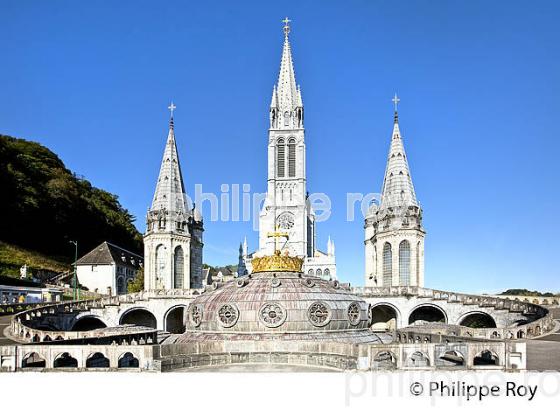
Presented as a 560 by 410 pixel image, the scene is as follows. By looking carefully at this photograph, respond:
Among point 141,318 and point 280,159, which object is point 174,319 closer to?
point 141,318

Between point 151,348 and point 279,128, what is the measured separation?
277 ft

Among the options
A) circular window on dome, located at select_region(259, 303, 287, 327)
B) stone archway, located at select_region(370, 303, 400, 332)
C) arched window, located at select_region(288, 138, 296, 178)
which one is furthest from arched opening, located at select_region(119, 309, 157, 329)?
arched window, located at select_region(288, 138, 296, 178)

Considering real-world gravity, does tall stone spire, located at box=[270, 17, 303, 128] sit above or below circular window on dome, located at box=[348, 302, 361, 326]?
above

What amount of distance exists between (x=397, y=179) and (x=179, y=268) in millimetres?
27272

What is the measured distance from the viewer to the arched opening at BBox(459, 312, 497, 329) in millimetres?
50375

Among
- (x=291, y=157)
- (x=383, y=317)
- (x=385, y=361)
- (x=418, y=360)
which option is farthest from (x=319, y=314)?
(x=291, y=157)

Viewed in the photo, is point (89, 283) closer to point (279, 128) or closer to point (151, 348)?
point (279, 128)

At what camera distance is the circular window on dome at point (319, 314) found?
76.8 ft

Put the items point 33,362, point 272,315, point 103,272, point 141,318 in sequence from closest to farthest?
1. point 33,362
2. point 272,315
3. point 141,318
4. point 103,272

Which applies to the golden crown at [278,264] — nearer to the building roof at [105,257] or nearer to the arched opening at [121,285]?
the building roof at [105,257]

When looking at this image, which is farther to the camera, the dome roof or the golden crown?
the golden crown

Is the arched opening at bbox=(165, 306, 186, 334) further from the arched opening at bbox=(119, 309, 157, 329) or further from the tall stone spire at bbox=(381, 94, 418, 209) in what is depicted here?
the tall stone spire at bbox=(381, 94, 418, 209)

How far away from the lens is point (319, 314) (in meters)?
23.6

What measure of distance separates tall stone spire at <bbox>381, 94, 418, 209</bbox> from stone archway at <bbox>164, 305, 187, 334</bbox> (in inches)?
972
